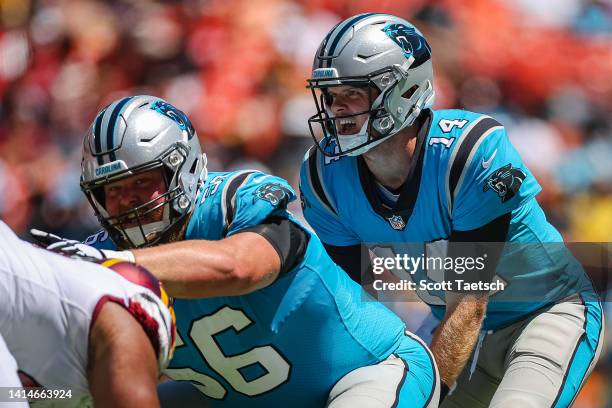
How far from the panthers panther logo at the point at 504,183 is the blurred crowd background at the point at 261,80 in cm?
215

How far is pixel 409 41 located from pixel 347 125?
527mm

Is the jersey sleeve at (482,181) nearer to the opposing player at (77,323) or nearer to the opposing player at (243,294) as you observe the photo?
the opposing player at (243,294)

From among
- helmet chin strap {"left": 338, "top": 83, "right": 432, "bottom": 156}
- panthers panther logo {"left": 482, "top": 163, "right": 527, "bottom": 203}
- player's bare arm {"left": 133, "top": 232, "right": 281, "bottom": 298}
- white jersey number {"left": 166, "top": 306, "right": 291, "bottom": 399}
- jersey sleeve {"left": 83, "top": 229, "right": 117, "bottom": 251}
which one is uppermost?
player's bare arm {"left": 133, "top": 232, "right": 281, "bottom": 298}

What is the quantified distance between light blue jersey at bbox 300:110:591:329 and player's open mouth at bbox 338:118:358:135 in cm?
15

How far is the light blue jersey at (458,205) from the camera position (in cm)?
411

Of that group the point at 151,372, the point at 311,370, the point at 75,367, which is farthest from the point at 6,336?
the point at 311,370

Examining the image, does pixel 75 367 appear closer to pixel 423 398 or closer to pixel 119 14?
pixel 423 398

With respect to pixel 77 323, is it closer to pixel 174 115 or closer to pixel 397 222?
pixel 174 115

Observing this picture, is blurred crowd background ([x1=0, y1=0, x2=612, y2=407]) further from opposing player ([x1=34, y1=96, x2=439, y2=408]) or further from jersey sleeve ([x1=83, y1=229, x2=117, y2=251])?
jersey sleeve ([x1=83, y1=229, x2=117, y2=251])

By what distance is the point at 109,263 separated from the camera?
7.70 feet

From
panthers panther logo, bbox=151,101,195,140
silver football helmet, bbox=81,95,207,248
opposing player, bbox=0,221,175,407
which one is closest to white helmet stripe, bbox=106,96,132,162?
silver football helmet, bbox=81,95,207,248

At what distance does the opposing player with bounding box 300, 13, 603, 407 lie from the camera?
4102 mm

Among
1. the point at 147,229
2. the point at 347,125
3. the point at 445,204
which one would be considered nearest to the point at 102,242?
the point at 147,229

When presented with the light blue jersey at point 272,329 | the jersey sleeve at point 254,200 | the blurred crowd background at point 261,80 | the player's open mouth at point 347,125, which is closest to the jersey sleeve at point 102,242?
the light blue jersey at point 272,329
